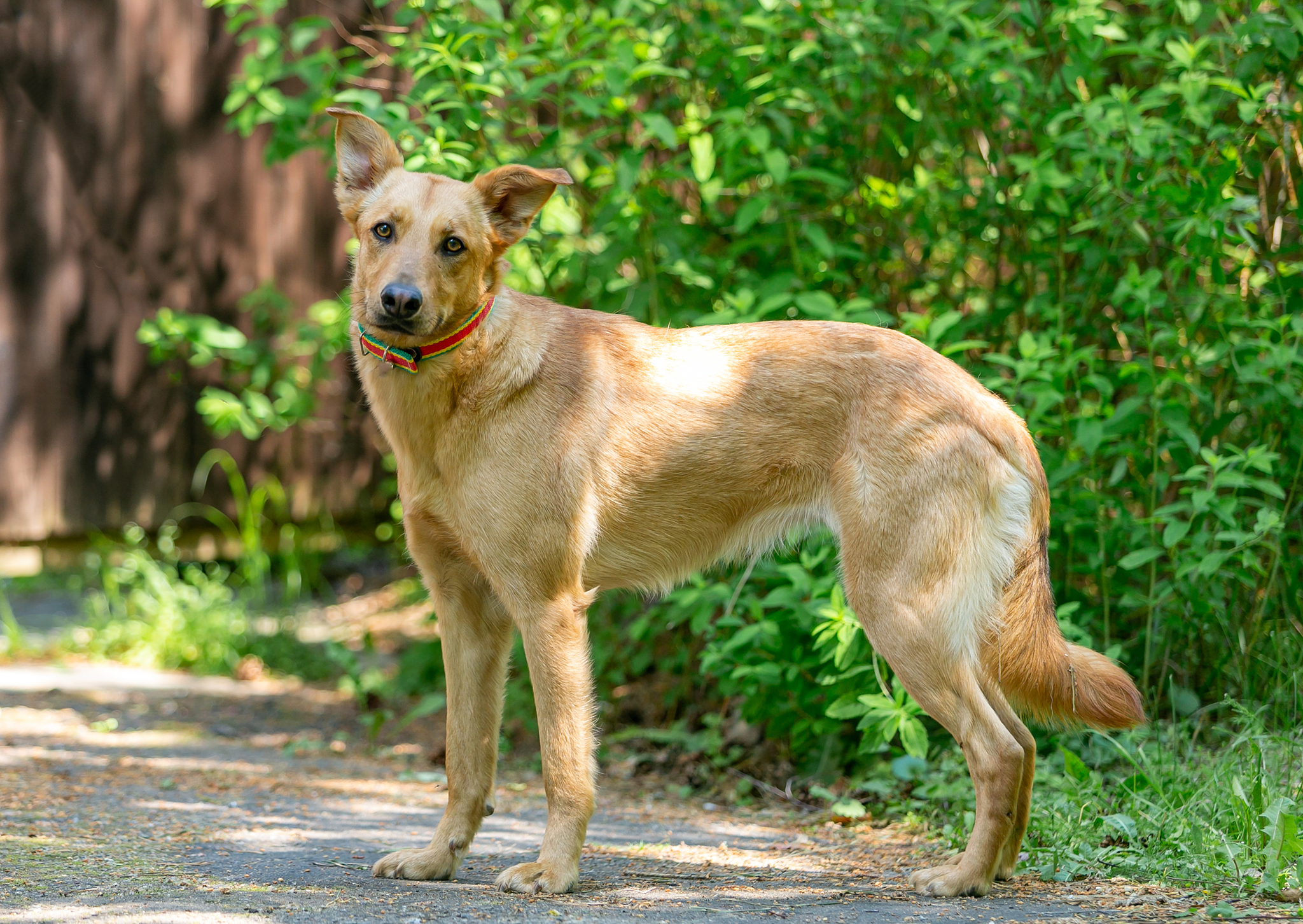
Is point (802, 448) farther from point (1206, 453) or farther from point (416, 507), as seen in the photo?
point (1206, 453)

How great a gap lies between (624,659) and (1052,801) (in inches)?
90.5

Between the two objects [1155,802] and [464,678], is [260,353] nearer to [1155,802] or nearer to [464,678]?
[464,678]

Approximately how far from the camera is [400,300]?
10.5ft

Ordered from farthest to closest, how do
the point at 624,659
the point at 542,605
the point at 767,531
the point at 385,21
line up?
1. the point at 385,21
2. the point at 624,659
3. the point at 767,531
4. the point at 542,605

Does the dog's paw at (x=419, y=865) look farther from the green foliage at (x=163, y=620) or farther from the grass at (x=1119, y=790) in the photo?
the green foliage at (x=163, y=620)

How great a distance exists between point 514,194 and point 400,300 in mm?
619

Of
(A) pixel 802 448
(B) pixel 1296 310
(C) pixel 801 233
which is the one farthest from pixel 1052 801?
(C) pixel 801 233

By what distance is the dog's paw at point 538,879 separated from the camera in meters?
3.22

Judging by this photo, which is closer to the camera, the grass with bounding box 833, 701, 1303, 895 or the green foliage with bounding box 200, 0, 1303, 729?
the grass with bounding box 833, 701, 1303, 895

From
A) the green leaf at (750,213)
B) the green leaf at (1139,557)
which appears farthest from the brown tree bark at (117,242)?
the green leaf at (1139,557)

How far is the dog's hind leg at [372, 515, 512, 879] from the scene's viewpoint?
11.4 feet

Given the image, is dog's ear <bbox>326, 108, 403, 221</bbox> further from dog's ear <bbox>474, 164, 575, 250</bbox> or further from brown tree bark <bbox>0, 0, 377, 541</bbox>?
brown tree bark <bbox>0, 0, 377, 541</bbox>

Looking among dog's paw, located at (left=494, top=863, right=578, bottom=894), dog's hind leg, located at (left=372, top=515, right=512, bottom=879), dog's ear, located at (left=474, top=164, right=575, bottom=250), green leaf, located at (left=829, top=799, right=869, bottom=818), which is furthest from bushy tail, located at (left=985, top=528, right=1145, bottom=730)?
dog's ear, located at (left=474, top=164, right=575, bottom=250)

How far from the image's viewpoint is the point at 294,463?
8.07 m
